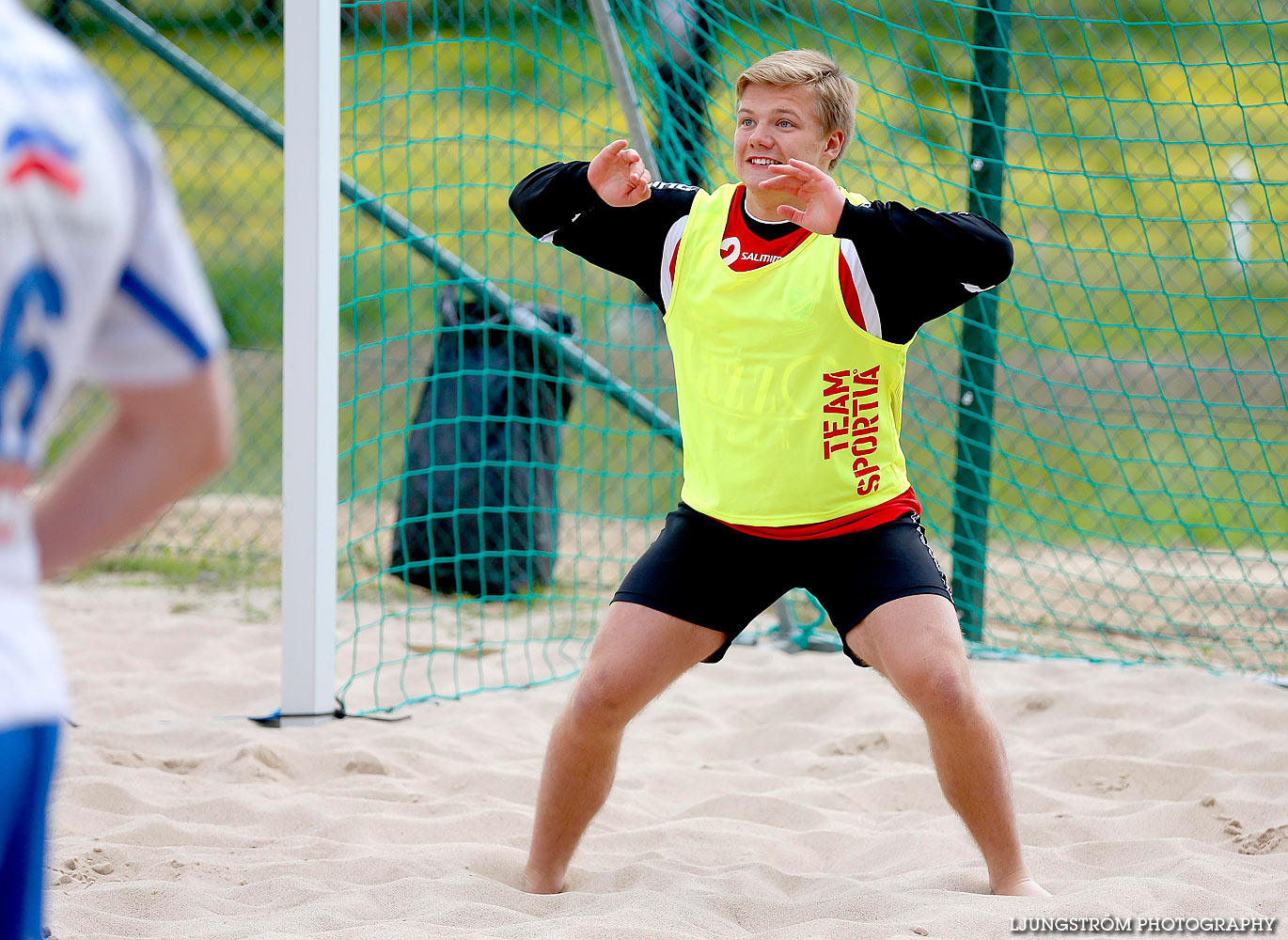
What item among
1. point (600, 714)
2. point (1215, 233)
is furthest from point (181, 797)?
point (1215, 233)

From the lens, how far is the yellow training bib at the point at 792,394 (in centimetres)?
245

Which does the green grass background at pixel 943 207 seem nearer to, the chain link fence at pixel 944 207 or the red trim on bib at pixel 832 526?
the chain link fence at pixel 944 207

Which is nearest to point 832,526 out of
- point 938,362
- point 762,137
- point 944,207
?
point 762,137

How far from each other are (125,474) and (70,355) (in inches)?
4.9

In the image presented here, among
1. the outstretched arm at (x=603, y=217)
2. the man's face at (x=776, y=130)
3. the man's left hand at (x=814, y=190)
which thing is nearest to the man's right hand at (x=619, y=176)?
the outstretched arm at (x=603, y=217)

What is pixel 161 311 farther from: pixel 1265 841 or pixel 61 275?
pixel 1265 841

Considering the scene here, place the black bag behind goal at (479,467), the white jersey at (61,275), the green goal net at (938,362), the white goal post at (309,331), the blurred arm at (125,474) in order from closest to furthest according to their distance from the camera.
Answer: the white jersey at (61,275) < the blurred arm at (125,474) < the white goal post at (309,331) < the green goal net at (938,362) < the black bag behind goal at (479,467)

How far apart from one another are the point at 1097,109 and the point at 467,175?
14.7ft

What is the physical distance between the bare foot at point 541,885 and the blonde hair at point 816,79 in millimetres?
1617

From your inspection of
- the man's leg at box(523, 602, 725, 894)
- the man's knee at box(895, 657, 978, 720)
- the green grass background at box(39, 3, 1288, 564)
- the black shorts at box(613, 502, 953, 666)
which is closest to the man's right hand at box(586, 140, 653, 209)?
the black shorts at box(613, 502, 953, 666)

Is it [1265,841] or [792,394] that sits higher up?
[792,394]

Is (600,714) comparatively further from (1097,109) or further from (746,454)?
(1097,109)

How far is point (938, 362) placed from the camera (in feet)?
26.1

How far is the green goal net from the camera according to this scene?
13.8ft
